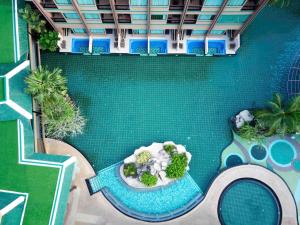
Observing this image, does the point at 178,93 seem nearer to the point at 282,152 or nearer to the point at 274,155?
the point at 274,155

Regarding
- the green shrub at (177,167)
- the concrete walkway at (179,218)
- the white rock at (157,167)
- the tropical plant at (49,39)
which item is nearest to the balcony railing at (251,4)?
the green shrub at (177,167)

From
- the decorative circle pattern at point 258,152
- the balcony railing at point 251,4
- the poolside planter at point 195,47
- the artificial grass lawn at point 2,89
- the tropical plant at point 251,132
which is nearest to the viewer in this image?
the artificial grass lawn at point 2,89

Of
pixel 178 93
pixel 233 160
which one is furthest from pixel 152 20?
pixel 233 160

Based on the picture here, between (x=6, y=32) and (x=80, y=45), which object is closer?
(x=6, y=32)

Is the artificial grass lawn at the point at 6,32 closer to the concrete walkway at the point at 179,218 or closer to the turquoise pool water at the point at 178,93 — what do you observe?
the turquoise pool water at the point at 178,93

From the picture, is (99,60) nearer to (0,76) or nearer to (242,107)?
(0,76)

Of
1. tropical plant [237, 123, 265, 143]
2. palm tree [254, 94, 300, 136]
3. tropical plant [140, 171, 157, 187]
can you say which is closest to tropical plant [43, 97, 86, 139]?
tropical plant [140, 171, 157, 187]
